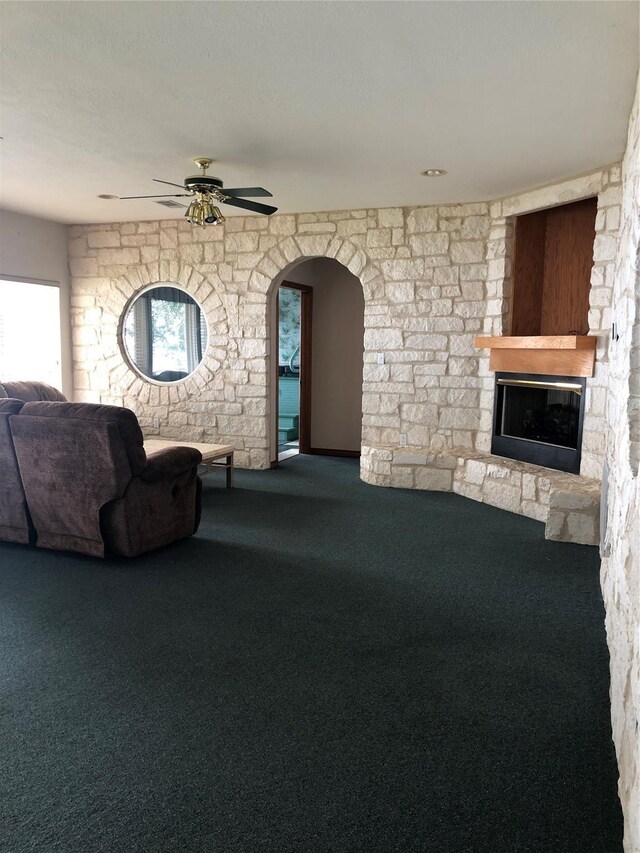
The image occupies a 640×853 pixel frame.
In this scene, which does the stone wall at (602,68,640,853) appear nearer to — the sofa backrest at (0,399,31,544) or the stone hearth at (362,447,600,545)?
the stone hearth at (362,447,600,545)

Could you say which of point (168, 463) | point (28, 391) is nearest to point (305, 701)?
point (168, 463)

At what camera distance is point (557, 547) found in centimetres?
429

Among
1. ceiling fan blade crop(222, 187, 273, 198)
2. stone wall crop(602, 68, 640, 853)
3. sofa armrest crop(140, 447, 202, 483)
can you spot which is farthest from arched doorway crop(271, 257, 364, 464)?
stone wall crop(602, 68, 640, 853)

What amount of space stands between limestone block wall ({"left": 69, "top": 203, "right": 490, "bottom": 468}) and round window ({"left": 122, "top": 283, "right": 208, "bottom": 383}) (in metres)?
0.13

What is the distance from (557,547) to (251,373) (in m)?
3.62

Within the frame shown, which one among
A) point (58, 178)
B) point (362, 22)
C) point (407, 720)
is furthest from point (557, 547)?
point (58, 178)

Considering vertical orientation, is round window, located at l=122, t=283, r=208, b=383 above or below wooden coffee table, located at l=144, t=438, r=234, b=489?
above

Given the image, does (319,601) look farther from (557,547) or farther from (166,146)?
(166,146)

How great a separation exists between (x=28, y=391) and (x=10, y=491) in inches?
84.2

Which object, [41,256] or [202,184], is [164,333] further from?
[202,184]

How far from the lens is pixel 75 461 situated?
3760 mm

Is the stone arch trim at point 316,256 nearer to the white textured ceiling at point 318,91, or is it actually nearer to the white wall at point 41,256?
the white textured ceiling at point 318,91

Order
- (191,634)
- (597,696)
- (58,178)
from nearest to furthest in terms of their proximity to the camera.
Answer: (597,696), (191,634), (58,178)

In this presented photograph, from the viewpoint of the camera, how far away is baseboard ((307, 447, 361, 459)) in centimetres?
788
